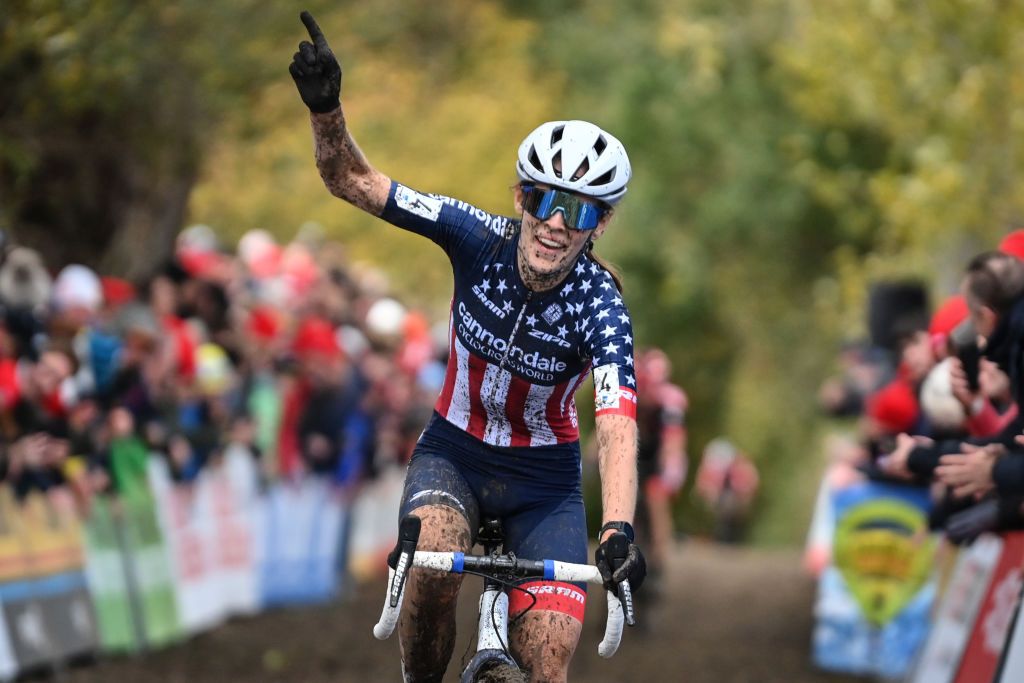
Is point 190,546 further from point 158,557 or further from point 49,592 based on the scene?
point 49,592

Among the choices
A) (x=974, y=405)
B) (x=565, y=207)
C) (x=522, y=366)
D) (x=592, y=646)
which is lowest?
(x=592, y=646)

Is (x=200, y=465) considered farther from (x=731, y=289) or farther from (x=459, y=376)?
(x=731, y=289)

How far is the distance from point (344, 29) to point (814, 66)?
744 cm

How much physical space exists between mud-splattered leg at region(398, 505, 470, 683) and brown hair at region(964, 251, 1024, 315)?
2752mm

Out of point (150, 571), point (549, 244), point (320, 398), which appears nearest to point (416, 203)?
point (549, 244)

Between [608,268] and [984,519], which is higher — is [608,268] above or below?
above

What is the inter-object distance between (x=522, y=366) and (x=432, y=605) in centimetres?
92

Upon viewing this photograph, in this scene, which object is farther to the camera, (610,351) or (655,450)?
(655,450)

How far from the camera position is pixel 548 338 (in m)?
5.93

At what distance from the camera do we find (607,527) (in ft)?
17.5

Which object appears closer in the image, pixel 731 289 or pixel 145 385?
pixel 145 385

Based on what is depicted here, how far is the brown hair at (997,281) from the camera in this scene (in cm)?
706

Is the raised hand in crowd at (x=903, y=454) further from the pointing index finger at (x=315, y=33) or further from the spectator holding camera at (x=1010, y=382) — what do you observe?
the pointing index finger at (x=315, y=33)

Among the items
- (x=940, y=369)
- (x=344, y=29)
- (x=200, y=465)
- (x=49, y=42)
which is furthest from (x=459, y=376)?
(x=344, y=29)
